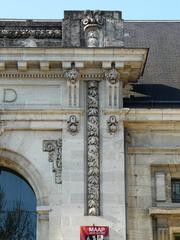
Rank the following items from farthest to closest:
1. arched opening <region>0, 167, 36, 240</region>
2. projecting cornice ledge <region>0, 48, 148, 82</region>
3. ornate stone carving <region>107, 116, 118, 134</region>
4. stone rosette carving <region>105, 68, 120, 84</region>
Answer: stone rosette carving <region>105, 68, 120, 84</region> < projecting cornice ledge <region>0, 48, 148, 82</region> < ornate stone carving <region>107, 116, 118, 134</region> < arched opening <region>0, 167, 36, 240</region>

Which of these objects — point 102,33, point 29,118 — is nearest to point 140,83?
point 102,33

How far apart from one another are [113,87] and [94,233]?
3736mm

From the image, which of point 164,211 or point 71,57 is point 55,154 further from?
point 164,211

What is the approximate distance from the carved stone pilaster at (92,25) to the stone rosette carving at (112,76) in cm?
84

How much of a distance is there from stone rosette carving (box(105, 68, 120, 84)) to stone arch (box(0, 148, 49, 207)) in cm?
289

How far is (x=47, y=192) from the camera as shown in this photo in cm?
1662

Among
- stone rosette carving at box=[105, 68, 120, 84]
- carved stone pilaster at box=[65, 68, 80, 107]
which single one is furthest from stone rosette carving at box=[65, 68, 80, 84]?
stone rosette carving at box=[105, 68, 120, 84]

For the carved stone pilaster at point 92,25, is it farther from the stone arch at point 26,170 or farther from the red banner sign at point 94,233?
the red banner sign at point 94,233

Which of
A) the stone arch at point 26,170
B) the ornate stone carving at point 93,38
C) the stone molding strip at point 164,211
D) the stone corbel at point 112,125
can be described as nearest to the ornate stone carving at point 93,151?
the stone corbel at point 112,125

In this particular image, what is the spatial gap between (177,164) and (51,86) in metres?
3.74

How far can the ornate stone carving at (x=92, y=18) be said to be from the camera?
58.6 feet

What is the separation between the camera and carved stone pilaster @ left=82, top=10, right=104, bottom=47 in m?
17.7

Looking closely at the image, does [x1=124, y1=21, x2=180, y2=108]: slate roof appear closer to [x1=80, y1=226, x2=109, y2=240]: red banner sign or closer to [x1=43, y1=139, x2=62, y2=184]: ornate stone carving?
[x1=43, y1=139, x2=62, y2=184]: ornate stone carving

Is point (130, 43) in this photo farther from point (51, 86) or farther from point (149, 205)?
point (149, 205)
